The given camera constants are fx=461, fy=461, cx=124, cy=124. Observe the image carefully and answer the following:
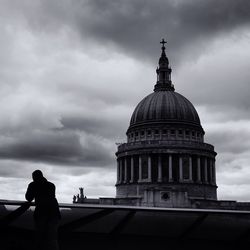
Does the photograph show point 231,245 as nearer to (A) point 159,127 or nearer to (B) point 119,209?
(B) point 119,209

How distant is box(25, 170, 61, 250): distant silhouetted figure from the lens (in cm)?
906

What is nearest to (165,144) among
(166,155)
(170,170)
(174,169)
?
(166,155)

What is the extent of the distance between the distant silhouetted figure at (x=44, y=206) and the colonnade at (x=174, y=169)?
2875 inches

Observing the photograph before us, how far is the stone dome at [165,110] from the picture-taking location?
8981 centimetres

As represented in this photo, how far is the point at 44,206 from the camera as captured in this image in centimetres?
906

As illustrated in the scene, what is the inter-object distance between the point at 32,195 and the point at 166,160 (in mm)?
75194

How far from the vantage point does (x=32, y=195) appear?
9188 mm

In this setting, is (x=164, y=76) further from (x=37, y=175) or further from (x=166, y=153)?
(x=37, y=175)

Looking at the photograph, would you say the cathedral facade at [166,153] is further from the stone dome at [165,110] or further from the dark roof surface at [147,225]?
the dark roof surface at [147,225]

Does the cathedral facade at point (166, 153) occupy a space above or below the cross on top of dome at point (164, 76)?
below

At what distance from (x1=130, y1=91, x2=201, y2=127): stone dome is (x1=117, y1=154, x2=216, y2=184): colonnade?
841 centimetres

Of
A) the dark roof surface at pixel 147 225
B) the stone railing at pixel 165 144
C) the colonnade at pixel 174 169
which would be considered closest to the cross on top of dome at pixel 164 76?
the stone railing at pixel 165 144

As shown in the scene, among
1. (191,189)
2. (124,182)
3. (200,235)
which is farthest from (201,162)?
(200,235)

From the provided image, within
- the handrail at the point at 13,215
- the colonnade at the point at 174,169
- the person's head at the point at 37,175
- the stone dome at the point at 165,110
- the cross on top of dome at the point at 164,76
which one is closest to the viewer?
the person's head at the point at 37,175
